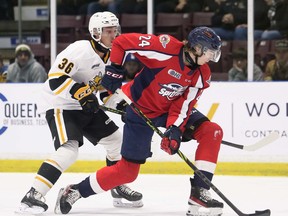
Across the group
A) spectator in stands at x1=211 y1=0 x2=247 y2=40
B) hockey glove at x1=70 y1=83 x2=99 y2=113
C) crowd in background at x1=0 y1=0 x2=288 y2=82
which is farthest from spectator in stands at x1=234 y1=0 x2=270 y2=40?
hockey glove at x1=70 y1=83 x2=99 y2=113

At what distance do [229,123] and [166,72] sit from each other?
236cm

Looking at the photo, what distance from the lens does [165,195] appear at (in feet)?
17.6

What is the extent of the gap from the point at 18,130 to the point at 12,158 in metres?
0.23

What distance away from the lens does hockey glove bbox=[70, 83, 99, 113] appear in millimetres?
4566

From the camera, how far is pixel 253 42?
23.3ft

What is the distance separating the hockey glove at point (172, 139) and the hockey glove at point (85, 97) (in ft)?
1.50

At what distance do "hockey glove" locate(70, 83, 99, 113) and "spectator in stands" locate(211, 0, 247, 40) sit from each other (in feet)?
9.40

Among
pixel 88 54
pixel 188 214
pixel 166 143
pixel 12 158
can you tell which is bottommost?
pixel 12 158

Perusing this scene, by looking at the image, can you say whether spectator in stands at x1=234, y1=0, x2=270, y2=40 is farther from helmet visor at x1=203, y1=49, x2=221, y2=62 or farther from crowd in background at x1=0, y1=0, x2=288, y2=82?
helmet visor at x1=203, y1=49, x2=221, y2=62

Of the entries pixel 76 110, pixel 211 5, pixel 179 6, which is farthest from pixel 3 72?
pixel 76 110

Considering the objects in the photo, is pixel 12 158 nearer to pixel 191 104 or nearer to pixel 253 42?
pixel 253 42

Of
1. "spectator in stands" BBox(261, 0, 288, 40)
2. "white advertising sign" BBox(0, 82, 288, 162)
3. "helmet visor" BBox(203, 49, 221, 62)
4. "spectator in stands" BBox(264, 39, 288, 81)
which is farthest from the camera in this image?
"spectator in stands" BBox(261, 0, 288, 40)

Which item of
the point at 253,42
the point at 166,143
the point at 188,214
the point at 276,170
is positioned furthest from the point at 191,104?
the point at 253,42

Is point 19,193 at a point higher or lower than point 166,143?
lower
